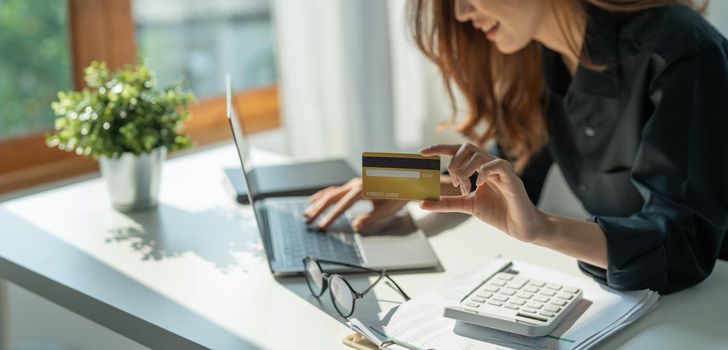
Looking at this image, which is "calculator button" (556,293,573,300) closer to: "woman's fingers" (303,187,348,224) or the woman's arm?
the woman's arm

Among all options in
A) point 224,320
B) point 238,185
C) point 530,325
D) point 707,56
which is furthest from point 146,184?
point 707,56

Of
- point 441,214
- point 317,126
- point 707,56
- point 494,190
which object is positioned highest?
point 707,56

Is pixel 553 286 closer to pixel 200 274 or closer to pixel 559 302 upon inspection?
pixel 559 302

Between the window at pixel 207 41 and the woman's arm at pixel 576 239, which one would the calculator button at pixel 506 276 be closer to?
the woman's arm at pixel 576 239

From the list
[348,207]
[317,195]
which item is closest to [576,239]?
[348,207]

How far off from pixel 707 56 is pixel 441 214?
1.72 ft

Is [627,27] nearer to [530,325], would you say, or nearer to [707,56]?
[707,56]

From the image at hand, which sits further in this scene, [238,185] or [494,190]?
[238,185]

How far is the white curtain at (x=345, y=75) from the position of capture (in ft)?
9.24

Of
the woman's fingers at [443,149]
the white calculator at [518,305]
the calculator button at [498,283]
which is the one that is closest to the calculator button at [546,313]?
the white calculator at [518,305]

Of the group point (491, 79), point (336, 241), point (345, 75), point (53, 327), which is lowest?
point (53, 327)

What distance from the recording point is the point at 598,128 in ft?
5.54

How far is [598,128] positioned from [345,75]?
1270 mm

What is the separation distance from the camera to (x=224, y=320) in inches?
47.5
